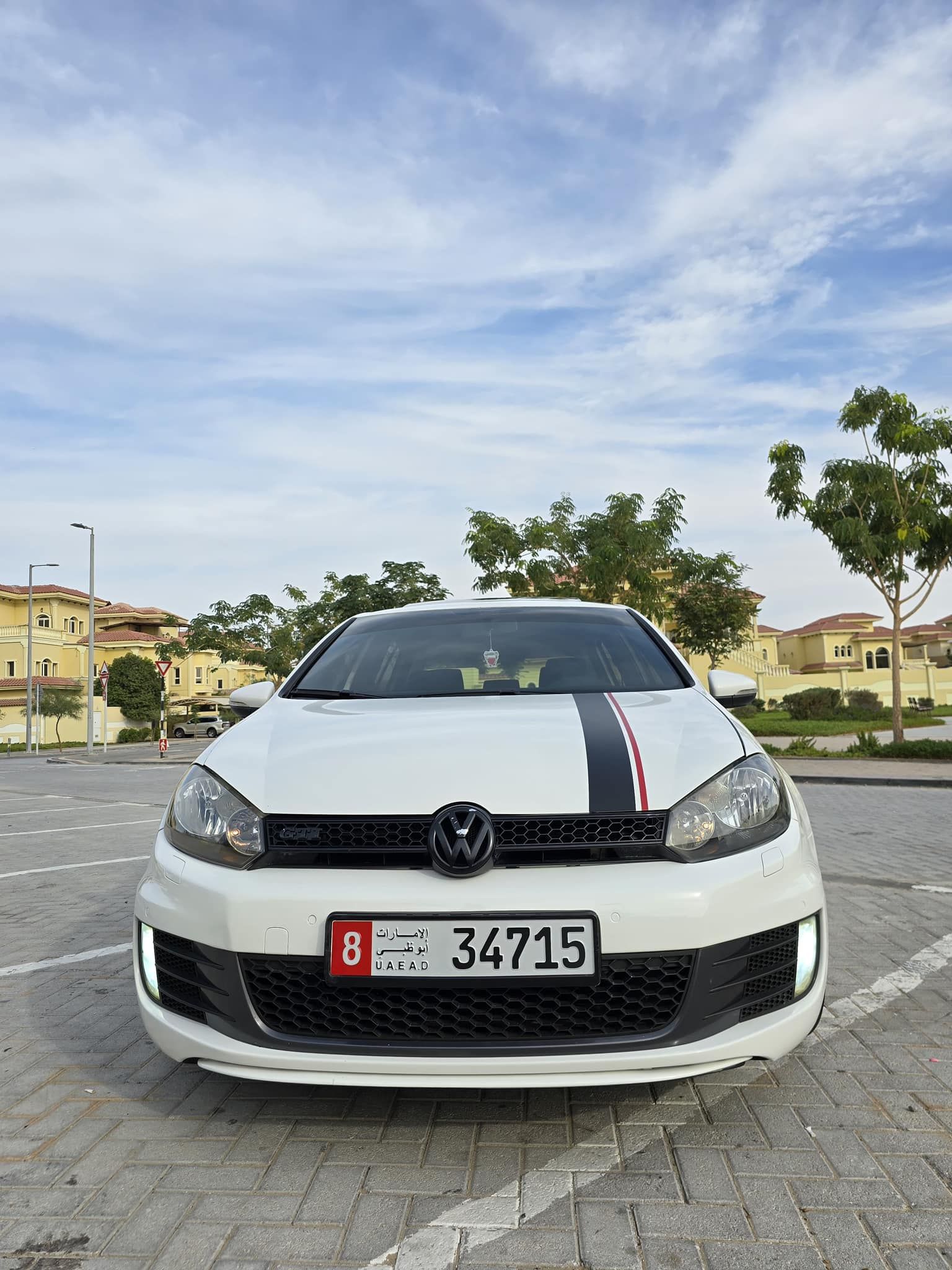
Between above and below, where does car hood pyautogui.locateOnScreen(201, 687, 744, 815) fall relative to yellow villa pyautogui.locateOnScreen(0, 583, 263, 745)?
below

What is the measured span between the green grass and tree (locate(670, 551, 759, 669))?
2.62 meters

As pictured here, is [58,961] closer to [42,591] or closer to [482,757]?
[482,757]

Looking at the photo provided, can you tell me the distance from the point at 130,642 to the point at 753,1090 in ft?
204

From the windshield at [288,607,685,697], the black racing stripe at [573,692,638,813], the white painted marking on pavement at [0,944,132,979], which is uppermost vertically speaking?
the windshield at [288,607,685,697]

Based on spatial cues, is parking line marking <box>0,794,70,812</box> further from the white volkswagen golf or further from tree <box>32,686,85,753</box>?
tree <box>32,686,85,753</box>

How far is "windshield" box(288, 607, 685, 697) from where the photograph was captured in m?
3.38

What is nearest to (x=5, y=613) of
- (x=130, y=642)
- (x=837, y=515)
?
(x=130, y=642)

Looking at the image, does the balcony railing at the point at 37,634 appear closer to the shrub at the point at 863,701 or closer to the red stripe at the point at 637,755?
the shrub at the point at 863,701

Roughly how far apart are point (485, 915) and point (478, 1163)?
2.03 feet

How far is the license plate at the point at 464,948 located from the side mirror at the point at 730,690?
1.53m

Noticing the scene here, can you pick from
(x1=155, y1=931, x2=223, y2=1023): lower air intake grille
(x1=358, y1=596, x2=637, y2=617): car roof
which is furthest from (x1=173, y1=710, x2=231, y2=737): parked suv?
(x1=155, y1=931, x2=223, y2=1023): lower air intake grille

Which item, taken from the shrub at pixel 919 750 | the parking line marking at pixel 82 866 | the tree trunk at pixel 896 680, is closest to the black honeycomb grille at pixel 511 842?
the parking line marking at pixel 82 866

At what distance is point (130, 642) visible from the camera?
6066 centimetres

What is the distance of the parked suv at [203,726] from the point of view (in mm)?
47281
